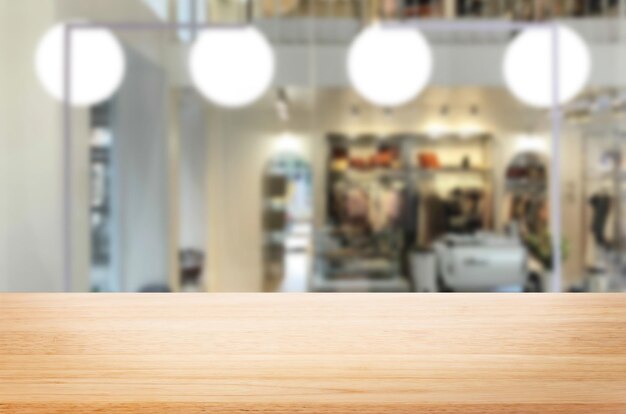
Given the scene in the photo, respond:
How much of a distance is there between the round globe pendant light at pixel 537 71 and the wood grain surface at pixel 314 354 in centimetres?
385

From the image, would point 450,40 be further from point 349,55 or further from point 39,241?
point 39,241

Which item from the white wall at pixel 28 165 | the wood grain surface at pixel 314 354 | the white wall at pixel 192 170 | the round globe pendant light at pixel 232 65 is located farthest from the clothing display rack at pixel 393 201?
the wood grain surface at pixel 314 354

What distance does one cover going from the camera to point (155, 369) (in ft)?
1.08

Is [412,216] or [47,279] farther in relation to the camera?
[412,216]

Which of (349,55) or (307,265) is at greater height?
(349,55)

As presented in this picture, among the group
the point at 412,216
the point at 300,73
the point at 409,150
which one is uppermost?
the point at 300,73

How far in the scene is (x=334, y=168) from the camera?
391cm

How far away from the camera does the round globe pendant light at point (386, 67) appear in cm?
394

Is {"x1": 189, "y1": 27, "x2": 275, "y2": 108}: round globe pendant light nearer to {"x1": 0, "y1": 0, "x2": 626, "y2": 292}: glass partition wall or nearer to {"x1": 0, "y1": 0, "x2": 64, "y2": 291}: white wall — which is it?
{"x1": 0, "y1": 0, "x2": 626, "y2": 292}: glass partition wall

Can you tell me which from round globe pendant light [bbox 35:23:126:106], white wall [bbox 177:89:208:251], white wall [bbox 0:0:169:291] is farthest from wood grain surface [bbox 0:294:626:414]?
white wall [bbox 177:89:208:251]

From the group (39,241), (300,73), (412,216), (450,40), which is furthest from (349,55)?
(39,241)

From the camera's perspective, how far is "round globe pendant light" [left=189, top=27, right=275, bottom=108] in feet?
13.1

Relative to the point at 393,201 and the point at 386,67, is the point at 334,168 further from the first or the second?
the point at 386,67

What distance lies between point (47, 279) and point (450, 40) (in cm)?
234
